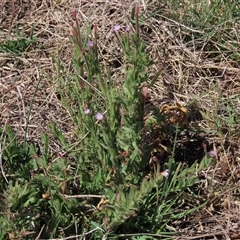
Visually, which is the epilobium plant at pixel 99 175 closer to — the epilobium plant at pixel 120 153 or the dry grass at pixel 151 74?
the epilobium plant at pixel 120 153

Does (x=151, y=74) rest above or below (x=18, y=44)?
below

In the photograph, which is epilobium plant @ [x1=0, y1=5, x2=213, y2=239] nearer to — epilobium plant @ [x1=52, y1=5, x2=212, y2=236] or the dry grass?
epilobium plant @ [x1=52, y1=5, x2=212, y2=236]

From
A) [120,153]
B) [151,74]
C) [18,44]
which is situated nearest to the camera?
[120,153]

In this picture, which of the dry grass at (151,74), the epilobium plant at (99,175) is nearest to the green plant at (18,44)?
the dry grass at (151,74)

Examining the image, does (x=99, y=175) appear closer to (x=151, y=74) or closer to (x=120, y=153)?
(x=120, y=153)

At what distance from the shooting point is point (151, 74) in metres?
2.48

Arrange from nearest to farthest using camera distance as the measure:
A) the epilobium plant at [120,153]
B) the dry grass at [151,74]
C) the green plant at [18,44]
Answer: the epilobium plant at [120,153]
the dry grass at [151,74]
the green plant at [18,44]

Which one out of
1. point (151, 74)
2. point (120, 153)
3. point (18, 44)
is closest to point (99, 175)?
point (120, 153)

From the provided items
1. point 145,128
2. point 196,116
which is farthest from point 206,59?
point 145,128

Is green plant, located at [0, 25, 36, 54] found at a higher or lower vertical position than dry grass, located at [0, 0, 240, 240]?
higher

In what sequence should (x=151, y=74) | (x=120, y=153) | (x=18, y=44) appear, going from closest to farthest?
1. (x=120, y=153)
2. (x=151, y=74)
3. (x=18, y=44)

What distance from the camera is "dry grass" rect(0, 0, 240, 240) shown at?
2.07m

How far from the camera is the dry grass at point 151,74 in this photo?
6.79ft

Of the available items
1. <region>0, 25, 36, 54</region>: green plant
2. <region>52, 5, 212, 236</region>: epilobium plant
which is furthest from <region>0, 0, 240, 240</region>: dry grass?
<region>52, 5, 212, 236</region>: epilobium plant
